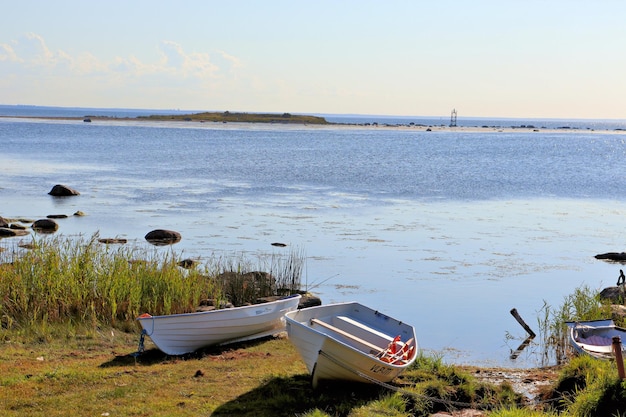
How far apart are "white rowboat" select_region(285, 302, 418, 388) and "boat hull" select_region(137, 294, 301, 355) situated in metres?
1.65

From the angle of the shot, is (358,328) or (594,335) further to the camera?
(594,335)

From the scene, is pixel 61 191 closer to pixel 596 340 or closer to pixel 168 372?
pixel 168 372

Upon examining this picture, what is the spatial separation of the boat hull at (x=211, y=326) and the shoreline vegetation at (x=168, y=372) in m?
0.26

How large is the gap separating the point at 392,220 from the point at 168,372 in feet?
77.5

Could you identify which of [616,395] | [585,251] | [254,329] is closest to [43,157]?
[585,251]

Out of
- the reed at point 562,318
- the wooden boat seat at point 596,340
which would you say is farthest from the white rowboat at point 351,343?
the reed at point 562,318

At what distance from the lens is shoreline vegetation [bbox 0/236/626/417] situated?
→ 11.6 metres

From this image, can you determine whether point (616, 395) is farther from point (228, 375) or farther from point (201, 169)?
point (201, 169)

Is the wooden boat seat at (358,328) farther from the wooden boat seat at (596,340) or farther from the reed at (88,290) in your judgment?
the wooden boat seat at (596,340)

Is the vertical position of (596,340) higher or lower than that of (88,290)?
lower

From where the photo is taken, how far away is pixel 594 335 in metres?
16.0

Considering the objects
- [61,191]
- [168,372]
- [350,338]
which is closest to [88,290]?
[168,372]

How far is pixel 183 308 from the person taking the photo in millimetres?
17125

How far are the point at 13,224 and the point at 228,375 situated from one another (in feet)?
70.0
